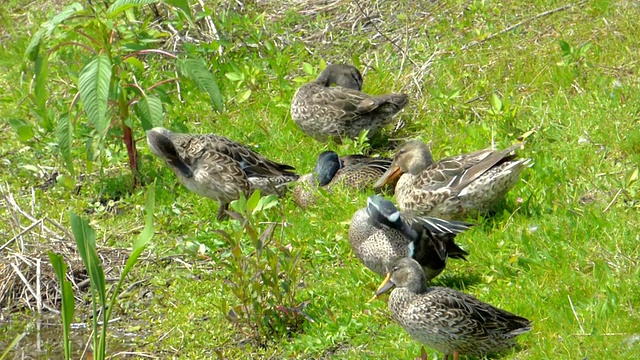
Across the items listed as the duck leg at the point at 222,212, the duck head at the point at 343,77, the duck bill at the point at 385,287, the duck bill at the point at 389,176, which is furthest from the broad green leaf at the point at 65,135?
the duck bill at the point at 385,287

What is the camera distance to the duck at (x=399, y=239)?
23.8 ft

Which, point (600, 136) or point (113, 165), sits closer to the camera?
point (600, 136)

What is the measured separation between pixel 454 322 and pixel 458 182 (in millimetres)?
2085

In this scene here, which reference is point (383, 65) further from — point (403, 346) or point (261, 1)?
point (403, 346)

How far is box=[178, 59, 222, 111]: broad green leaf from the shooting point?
880 cm

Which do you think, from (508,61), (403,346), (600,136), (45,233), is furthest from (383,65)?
(403,346)

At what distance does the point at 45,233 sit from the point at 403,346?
12.0 ft

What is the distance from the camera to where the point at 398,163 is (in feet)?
28.6

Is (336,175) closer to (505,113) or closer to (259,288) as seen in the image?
(505,113)

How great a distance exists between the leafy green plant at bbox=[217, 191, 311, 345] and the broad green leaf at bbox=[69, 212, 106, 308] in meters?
1.98

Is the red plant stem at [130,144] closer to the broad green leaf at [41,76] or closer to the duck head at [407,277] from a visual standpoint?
the broad green leaf at [41,76]

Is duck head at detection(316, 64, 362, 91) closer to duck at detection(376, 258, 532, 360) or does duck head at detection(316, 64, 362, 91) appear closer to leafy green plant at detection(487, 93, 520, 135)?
leafy green plant at detection(487, 93, 520, 135)

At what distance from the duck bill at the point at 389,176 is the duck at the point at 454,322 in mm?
2367

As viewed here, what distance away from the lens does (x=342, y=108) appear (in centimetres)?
998
